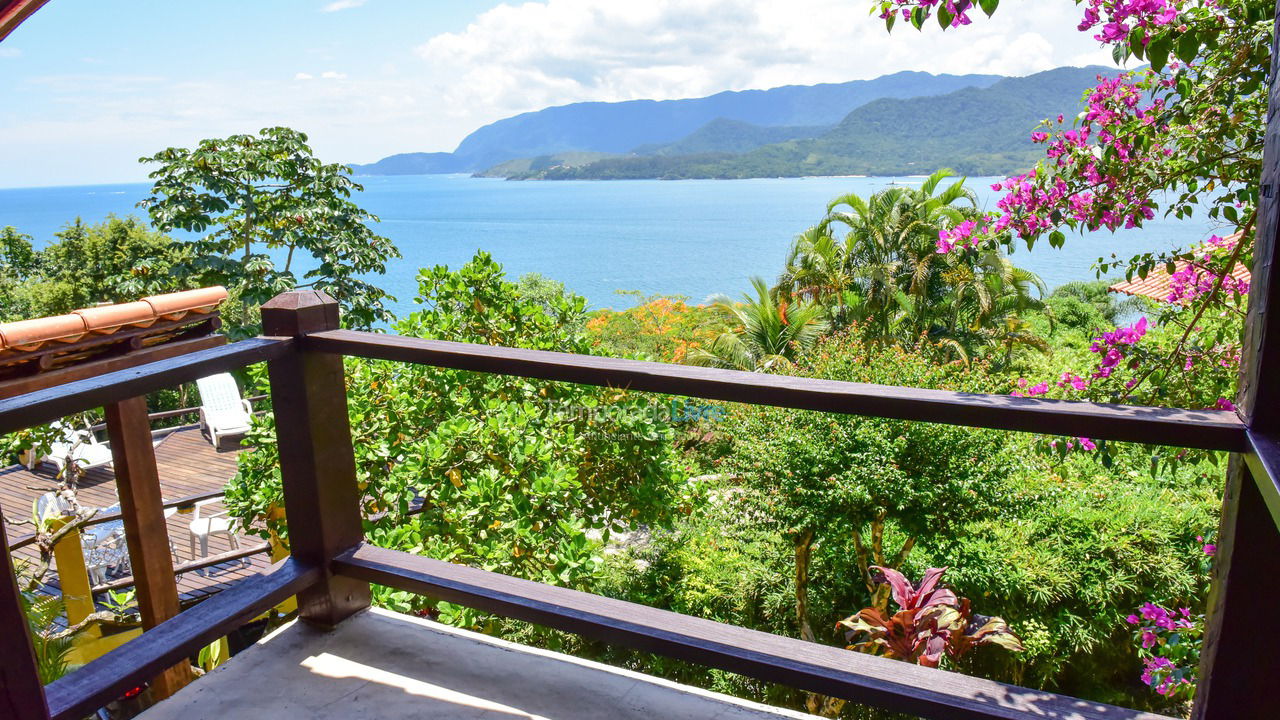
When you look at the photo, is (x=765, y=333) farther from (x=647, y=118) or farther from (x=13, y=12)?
(x=647, y=118)

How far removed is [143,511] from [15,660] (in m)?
3.08

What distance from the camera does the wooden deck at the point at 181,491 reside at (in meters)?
7.76

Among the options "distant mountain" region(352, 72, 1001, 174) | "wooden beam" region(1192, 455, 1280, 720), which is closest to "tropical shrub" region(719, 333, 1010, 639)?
"wooden beam" region(1192, 455, 1280, 720)

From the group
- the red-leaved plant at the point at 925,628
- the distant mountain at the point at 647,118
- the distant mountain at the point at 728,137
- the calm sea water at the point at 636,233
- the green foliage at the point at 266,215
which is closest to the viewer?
the red-leaved plant at the point at 925,628

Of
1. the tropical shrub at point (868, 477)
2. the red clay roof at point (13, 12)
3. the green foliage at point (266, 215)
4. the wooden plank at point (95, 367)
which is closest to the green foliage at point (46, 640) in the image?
the wooden plank at point (95, 367)

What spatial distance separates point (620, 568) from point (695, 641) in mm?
6268

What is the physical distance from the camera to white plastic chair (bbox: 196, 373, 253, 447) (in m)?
10.9

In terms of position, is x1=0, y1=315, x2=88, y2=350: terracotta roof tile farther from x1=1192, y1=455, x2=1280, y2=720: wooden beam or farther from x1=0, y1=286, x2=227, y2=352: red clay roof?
x1=1192, y1=455, x2=1280, y2=720: wooden beam

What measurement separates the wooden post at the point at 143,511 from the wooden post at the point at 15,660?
285cm

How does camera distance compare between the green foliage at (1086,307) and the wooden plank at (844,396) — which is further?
the green foliage at (1086,307)

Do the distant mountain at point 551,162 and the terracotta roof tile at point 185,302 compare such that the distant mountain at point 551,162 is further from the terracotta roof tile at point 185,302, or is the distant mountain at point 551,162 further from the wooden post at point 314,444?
the wooden post at point 314,444

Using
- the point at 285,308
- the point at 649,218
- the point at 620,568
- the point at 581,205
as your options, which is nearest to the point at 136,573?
the point at 285,308

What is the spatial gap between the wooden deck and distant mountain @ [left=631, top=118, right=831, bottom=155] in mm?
95614

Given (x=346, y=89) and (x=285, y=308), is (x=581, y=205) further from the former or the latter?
(x=285, y=308)
